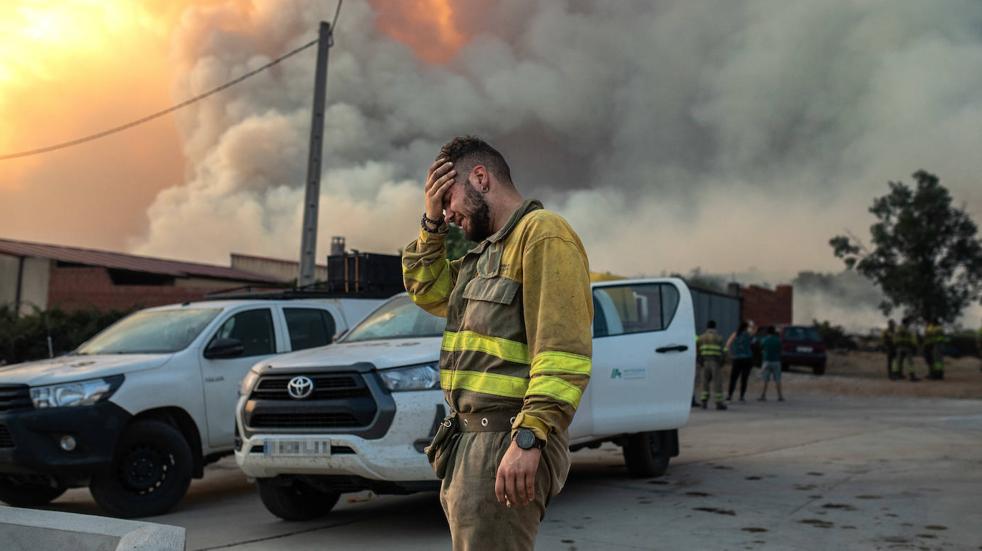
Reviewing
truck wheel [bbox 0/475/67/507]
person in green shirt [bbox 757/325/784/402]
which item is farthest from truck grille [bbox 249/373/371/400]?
person in green shirt [bbox 757/325/784/402]

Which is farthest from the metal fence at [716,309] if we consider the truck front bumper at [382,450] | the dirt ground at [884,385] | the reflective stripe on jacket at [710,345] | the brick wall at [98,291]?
the truck front bumper at [382,450]

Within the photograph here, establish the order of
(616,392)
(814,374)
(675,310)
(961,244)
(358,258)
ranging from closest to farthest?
(616,392), (675,310), (358,258), (814,374), (961,244)

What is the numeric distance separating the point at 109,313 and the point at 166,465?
1678cm

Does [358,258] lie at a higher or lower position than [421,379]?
higher

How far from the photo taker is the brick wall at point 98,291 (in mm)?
33875

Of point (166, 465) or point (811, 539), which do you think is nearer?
point (811, 539)

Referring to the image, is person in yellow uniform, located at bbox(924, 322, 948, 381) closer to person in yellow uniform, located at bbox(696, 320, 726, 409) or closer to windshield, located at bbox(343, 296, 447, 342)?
person in yellow uniform, located at bbox(696, 320, 726, 409)

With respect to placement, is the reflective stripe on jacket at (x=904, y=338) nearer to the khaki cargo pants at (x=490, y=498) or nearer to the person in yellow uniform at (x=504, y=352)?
the person in yellow uniform at (x=504, y=352)

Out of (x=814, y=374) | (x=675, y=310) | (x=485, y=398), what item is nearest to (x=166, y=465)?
(x=675, y=310)

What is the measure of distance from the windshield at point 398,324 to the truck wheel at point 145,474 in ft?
5.31

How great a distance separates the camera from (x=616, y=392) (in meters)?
8.77

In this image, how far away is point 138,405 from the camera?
8172 millimetres

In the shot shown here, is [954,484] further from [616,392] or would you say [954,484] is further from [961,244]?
[961,244]

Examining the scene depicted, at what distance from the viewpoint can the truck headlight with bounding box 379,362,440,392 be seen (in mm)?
7004
